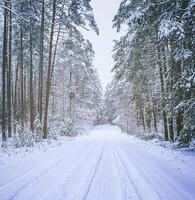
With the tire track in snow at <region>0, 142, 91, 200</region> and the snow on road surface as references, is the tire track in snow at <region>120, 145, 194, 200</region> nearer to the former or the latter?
the snow on road surface

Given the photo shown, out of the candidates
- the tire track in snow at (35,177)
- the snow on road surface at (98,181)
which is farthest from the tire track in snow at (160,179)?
the tire track in snow at (35,177)

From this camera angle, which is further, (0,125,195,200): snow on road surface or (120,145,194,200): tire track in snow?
(120,145,194,200): tire track in snow

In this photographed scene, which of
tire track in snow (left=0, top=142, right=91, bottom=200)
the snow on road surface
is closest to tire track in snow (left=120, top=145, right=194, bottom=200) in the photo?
the snow on road surface

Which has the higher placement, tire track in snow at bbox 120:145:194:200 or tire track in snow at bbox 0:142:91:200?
tire track in snow at bbox 0:142:91:200

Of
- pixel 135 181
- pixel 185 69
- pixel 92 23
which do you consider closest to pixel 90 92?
pixel 92 23

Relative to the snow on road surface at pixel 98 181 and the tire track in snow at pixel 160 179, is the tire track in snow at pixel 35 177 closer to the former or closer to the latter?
the snow on road surface at pixel 98 181

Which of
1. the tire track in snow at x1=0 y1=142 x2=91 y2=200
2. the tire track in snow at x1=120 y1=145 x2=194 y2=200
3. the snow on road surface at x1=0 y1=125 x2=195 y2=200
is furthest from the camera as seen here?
the tire track in snow at x1=0 y1=142 x2=91 y2=200

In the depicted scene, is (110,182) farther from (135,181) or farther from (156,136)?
(156,136)

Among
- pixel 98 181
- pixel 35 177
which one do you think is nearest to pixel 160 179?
pixel 98 181

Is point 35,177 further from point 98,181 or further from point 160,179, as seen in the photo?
point 160,179

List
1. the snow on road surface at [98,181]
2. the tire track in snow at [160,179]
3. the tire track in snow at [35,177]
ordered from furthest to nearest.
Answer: the tire track in snow at [35,177] → the tire track in snow at [160,179] → the snow on road surface at [98,181]

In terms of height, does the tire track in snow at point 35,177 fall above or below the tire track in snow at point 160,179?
above

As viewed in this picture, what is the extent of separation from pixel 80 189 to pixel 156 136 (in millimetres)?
18182

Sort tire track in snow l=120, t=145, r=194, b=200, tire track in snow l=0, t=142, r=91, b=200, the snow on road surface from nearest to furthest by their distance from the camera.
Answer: the snow on road surface, tire track in snow l=120, t=145, r=194, b=200, tire track in snow l=0, t=142, r=91, b=200
